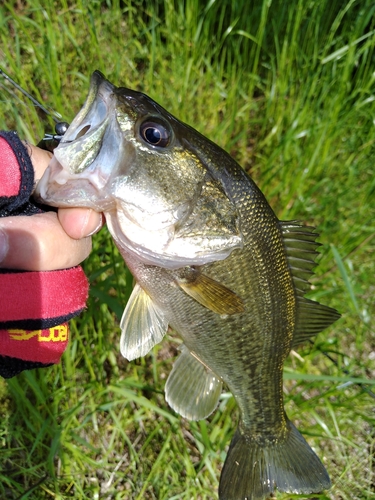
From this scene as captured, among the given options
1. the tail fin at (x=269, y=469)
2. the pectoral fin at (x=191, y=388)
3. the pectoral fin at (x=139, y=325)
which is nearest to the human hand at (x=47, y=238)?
the pectoral fin at (x=139, y=325)

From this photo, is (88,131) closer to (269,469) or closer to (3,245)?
(3,245)

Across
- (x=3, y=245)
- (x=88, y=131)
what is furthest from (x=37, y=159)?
(x=3, y=245)

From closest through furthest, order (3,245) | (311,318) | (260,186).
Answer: (3,245)
(311,318)
(260,186)

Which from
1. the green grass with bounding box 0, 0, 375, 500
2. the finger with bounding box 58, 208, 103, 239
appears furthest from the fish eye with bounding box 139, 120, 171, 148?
the green grass with bounding box 0, 0, 375, 500

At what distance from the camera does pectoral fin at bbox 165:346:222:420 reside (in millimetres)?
1881

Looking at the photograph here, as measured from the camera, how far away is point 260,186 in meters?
3.08

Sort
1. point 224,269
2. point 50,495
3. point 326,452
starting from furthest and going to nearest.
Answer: point 326,452, point 50,495, point 224,269

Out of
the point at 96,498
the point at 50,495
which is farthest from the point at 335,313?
the point at 50,495

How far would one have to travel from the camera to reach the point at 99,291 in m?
2.19

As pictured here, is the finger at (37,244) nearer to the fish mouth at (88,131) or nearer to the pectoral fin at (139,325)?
the fish mouth at (88,131)

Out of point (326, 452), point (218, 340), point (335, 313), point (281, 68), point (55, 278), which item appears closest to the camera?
point (55, 278)

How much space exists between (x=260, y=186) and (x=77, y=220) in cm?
194

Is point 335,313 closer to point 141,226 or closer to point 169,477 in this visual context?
point 141,226

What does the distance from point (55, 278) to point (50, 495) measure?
132 cm
